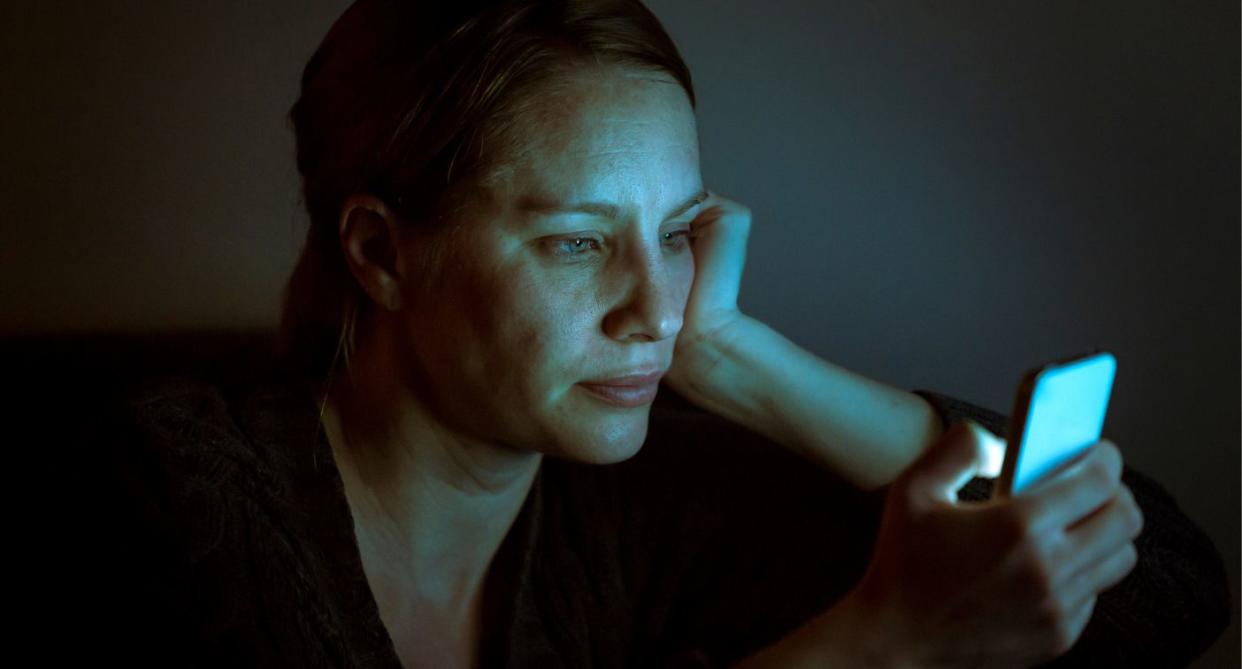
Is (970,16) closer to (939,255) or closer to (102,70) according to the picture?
(939,255)

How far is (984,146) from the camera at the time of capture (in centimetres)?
149

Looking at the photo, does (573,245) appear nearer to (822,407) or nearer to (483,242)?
(483,242)

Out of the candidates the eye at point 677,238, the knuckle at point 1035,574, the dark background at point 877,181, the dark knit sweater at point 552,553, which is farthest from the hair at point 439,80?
the knuckle at point 1035,574

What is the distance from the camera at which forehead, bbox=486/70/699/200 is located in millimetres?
901

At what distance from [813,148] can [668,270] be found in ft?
2.07

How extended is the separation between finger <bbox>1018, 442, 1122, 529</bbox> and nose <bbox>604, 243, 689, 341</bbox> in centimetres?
35

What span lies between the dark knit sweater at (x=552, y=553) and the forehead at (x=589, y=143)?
342 mm

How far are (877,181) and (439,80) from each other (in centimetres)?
79

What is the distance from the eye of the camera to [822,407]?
3.74 feet

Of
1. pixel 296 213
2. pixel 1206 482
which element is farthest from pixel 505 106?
pixel 1206 482

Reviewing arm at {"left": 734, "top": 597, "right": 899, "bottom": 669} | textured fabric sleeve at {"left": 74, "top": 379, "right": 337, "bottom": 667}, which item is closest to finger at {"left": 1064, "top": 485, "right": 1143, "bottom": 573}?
arm at {"left": 734, "top": 597, "right": 899, "bottom": 669}

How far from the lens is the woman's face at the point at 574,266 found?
0.91 meters

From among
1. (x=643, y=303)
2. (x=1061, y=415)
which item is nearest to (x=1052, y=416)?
(x=1061, y=415)

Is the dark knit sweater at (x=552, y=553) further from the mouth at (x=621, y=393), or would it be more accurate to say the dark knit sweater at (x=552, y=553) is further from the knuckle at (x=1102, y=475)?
the knuckle at (x=1102, y=475)
